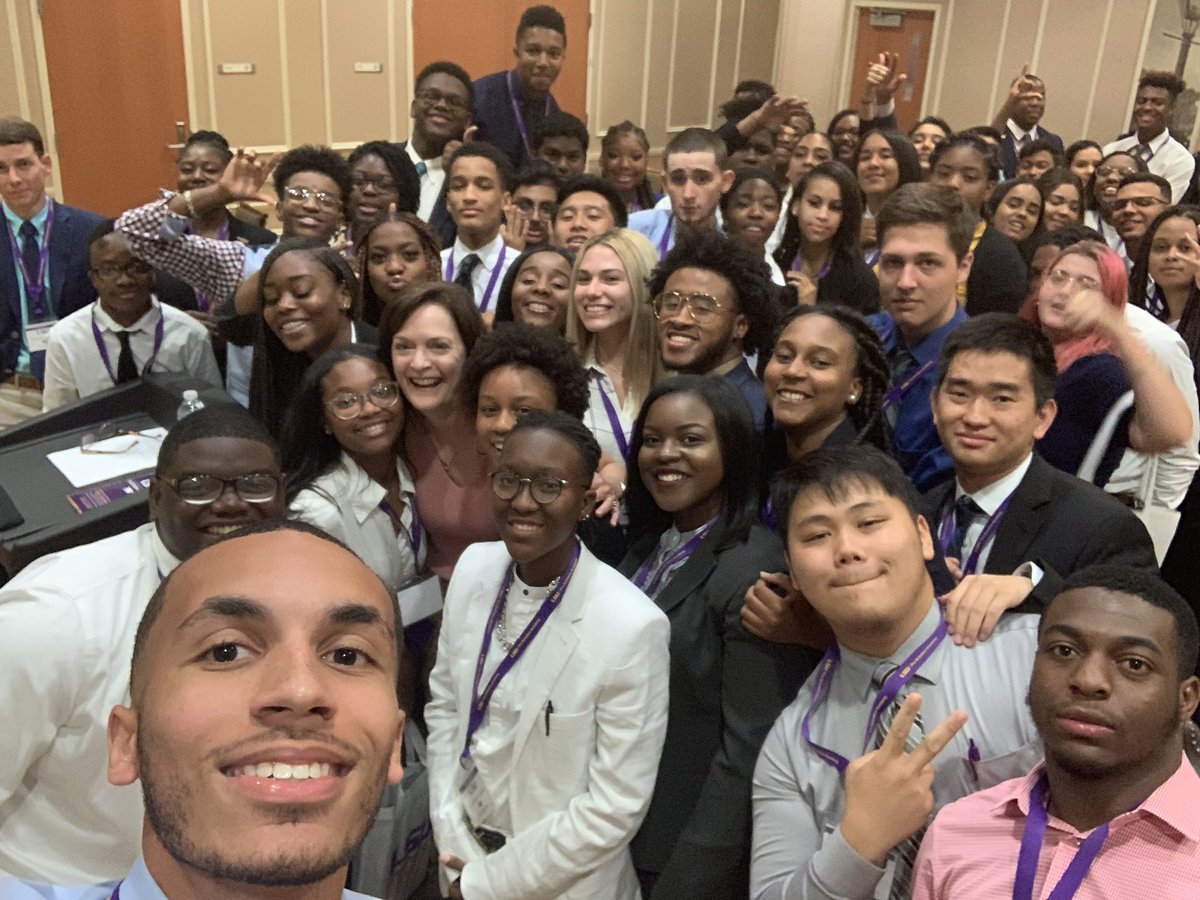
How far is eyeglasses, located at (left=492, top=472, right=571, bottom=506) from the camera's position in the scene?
216 centimetres

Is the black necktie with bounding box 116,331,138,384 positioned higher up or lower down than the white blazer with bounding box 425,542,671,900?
higher up

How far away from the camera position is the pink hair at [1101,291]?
283 cm

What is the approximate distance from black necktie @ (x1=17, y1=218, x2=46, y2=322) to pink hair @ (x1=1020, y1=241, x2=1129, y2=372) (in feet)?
12.9

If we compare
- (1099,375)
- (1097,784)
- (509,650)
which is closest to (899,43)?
(1099,375)

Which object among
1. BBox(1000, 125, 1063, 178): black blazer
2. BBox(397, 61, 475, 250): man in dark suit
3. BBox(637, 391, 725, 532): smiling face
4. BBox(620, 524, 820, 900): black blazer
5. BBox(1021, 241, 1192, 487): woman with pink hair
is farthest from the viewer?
BBox(1000, 125, 1063, 178): black blazer

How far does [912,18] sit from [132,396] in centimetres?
1087

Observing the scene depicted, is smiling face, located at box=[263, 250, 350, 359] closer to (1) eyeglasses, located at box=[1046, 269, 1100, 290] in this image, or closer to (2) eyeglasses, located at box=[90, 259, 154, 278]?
(2) eyeglasses, located at box=[90, 259, 154, 278]

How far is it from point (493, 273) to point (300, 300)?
4.04ft

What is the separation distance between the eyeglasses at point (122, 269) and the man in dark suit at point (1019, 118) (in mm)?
6128

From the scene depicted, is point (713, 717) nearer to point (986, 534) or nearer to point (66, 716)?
point (986, 534)

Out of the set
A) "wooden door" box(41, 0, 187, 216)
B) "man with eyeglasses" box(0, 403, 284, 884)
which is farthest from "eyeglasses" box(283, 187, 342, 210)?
"wooden door" box(41, 0, 187, 216)

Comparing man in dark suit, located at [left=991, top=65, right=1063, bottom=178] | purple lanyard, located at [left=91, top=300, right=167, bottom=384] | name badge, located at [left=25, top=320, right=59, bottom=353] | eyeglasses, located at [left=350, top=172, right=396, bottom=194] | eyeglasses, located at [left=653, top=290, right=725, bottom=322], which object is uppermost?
man in dark suit, located at [left=991, top=65, right=1063, bottom=178]

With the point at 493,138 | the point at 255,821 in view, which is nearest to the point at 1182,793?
the point at 255,821

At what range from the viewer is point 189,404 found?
122 inches
